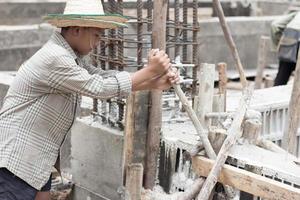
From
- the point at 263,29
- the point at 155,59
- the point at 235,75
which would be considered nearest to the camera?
the point at 155,59

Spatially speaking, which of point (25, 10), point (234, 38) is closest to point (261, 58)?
point (234, 38)

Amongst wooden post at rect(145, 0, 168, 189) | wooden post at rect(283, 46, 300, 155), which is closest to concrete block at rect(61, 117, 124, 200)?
wooden post at rect(145, 0, 168, 189)

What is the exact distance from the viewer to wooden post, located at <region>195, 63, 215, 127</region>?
16.4ft

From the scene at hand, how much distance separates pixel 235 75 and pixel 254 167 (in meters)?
7.39

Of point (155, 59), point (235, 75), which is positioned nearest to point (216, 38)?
point (235, 75)

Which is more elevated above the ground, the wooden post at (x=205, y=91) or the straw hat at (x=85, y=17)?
the straw hat at (x=85, y=17)

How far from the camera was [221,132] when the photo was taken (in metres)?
4.25

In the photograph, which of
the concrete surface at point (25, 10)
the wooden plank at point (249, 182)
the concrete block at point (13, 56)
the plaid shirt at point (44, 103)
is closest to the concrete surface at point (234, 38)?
the concrete block at point (13, 56)

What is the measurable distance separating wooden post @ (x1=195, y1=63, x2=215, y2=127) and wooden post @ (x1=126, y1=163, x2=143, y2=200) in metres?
0.86

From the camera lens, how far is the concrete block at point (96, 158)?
5.12 metres

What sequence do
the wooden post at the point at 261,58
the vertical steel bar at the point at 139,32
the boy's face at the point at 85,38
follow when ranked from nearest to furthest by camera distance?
the boy's face at the point at 85,38 → the vertical steel bar at the point at 139,32 → the wooden post at the point at 261,58

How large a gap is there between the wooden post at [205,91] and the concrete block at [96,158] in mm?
644

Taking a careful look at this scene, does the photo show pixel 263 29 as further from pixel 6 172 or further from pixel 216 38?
pixel 6 172

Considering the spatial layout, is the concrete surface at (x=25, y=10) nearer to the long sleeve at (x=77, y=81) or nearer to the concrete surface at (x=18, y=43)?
the concrete surface at (x=18, y=43)
